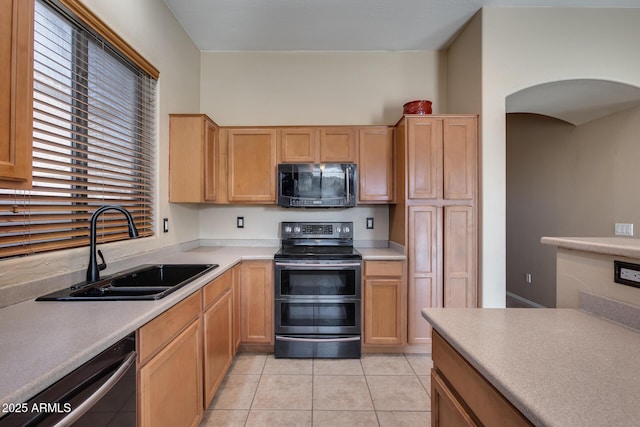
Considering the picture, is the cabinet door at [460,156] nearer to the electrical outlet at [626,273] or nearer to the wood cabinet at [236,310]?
the electrical outlet at [626,273]

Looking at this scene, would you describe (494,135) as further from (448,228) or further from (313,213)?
(313,213)

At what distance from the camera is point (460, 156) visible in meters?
2.46

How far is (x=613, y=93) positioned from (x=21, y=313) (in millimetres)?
4427

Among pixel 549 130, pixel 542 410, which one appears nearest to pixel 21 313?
pixel 542 410

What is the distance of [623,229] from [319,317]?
303cm

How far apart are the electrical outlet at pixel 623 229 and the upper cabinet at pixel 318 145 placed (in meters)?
2.63

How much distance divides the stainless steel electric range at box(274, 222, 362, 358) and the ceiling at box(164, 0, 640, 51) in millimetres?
2205

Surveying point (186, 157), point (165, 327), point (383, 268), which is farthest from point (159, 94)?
point (383, 268)

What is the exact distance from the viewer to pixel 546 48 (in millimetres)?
2434

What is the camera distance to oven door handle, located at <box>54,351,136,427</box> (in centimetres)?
71

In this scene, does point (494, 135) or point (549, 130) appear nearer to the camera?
point (494, 135)

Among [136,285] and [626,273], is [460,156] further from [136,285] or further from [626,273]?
[136,285]

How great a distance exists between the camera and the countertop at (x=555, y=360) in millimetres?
526

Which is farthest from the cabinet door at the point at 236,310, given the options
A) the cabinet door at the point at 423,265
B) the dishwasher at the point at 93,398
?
the cabinet door at the point at 423,265
